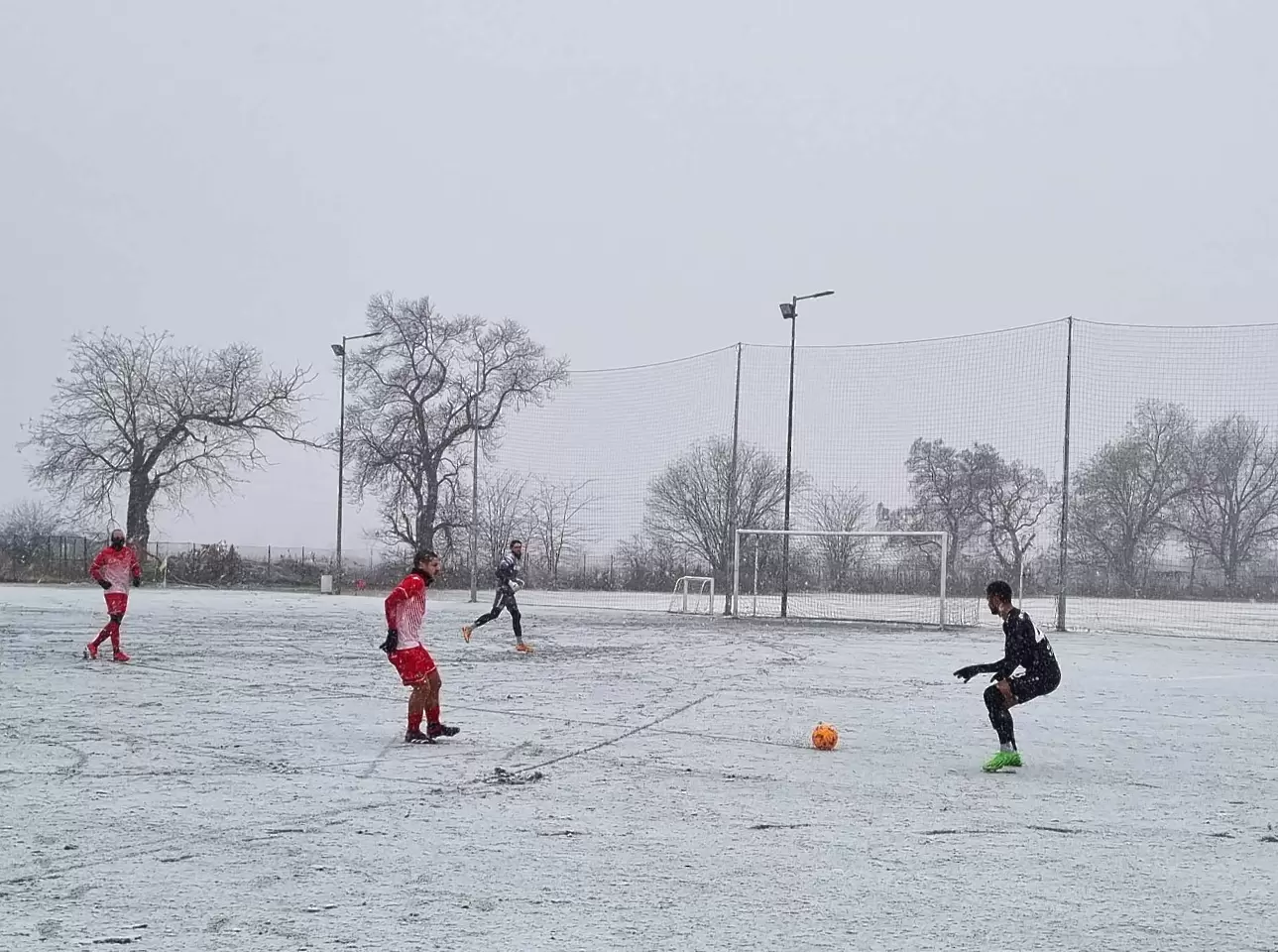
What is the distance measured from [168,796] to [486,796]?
1.83m

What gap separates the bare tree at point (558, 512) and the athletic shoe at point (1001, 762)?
82.9 feet

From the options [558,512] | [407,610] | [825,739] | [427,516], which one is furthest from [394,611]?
[427,516]

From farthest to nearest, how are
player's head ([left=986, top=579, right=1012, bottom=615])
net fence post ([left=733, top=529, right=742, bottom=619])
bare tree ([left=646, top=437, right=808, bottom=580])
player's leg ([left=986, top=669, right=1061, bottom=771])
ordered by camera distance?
bare tree ([left=646, top=437, right=808, bottom=580]) → net fence post ([left=733, top=529, right=742, bottom=619]) → player's head ([left=986, top=579, right=1012, bottom=615]) → player's leg ([left=986, top=669, right=1061, bottom=771])

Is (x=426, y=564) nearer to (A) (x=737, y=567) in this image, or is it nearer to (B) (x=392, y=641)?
(B) (x=392, y=641)

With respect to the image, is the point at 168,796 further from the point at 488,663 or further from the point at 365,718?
the point at 488,663

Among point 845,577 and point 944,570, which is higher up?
point 944,570

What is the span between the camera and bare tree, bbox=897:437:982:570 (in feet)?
96.1

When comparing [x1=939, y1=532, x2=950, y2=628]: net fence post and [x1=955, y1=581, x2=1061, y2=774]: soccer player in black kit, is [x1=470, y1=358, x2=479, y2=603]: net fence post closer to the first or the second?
[x1=939, y1=532, x2=950, y2=628]: net fence post

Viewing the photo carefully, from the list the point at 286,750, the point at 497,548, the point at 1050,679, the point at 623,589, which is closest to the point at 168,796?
the point at 286,750

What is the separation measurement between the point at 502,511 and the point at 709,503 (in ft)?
24.1

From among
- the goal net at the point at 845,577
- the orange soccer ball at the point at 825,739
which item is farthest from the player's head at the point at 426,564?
the goal net at the point at 845,577

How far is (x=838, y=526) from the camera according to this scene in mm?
30203

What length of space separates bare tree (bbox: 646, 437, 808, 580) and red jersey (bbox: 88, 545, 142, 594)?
18.5 m

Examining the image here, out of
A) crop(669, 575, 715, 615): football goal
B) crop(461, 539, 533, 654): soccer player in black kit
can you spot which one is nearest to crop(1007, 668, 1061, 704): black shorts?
crop(461, 539, 533, 654): soccer player in black kit
